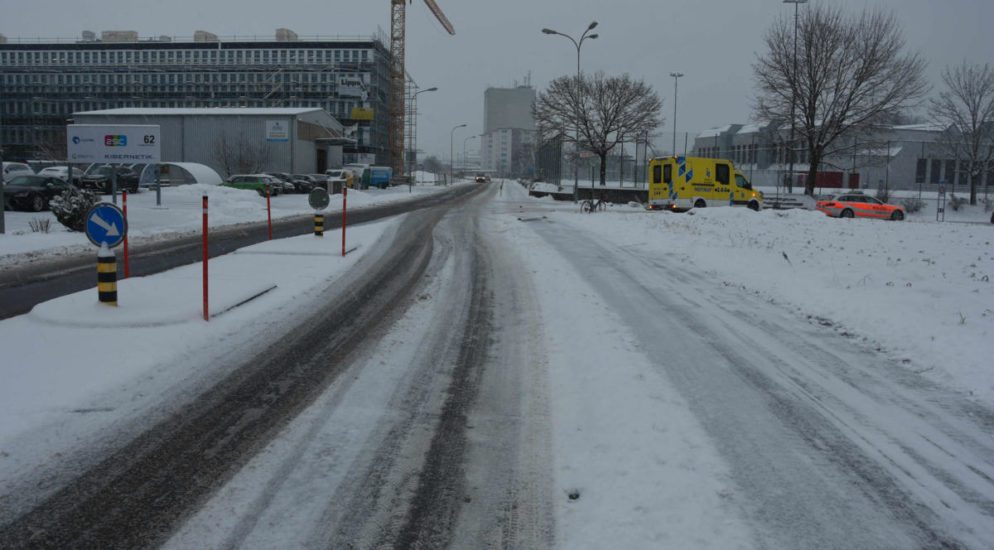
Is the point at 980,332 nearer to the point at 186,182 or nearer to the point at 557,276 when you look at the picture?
the point at 557,276

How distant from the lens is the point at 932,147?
2313 inches

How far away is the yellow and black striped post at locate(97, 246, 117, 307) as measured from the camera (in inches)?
324

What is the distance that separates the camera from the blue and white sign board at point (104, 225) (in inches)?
323

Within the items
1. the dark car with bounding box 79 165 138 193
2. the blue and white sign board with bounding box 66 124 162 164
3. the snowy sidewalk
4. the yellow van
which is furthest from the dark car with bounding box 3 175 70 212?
the yellow van

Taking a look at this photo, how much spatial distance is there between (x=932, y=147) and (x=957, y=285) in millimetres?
56358

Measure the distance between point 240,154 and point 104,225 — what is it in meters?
53.0

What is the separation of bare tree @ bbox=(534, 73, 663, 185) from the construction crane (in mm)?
46558

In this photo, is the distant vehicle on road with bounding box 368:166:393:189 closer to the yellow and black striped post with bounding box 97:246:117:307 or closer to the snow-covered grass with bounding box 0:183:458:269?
the snow-covered grass with bounding box 0:183:458:269

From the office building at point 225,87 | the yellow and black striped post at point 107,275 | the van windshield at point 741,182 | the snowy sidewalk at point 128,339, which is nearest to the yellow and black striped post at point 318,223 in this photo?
the snowy sidewalk at point 128,339

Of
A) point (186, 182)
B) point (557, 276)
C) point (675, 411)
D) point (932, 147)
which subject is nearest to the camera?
point (675, 411)

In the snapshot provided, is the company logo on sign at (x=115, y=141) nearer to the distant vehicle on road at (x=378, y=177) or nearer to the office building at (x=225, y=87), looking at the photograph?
the distant vehicle on road at (x=378, y=177)

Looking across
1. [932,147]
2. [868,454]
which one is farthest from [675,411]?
[932,147]

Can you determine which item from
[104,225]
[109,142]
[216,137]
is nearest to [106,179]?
[109,142]

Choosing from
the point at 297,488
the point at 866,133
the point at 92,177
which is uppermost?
the point at 866,133
